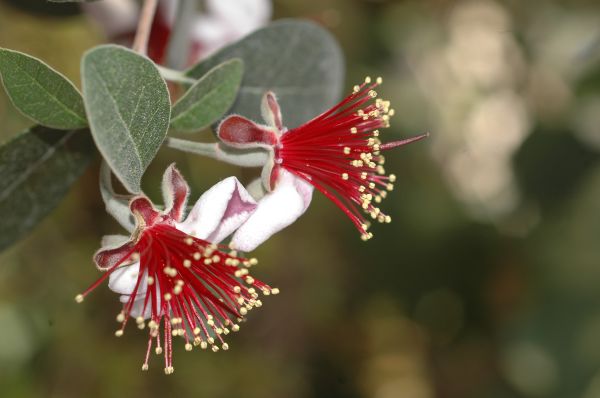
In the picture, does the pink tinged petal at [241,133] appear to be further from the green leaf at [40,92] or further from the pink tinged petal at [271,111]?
Result: the green leaf at [40,92]

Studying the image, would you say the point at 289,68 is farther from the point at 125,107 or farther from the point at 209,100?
the point at 125,107

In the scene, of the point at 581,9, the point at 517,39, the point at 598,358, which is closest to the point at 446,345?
the point at 598,358

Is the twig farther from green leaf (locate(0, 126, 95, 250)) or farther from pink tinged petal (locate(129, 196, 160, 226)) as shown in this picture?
pink tinged petal (locate(129, 196, 160, 226))

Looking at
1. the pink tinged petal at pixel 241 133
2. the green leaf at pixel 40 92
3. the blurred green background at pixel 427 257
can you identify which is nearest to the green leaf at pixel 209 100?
the pink tinged petal at pixel 241 133

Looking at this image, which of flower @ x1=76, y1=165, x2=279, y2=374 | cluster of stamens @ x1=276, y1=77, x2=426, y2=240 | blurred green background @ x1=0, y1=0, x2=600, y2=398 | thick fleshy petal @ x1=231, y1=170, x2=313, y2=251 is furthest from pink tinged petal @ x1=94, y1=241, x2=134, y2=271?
blurred green background @ x1=0, y1=0, x2=600, y2=398

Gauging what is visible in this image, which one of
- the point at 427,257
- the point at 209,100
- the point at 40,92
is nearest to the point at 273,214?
the point at 209,100

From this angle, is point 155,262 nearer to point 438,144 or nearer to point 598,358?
point 598,358
